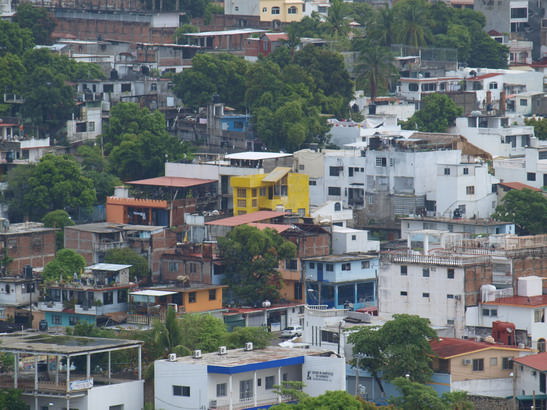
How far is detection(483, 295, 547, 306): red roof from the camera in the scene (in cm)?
6781

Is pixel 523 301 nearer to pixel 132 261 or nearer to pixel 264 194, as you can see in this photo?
pixel 132 261

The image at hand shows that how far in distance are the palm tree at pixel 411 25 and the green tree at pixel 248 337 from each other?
5423 cm

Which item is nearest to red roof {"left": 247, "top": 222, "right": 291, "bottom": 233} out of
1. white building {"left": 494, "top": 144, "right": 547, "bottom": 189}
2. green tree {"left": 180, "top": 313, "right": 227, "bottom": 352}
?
green tree {"left": 180, "top": 313, "right": 227, "bottom": 352}

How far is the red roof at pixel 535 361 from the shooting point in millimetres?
62831

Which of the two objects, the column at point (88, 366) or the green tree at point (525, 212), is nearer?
the column at point (88, 366)

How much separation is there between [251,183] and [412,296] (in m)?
19.6

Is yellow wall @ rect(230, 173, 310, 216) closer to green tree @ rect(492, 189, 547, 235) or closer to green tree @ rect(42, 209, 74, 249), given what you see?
green tree @ rect(42, 209, 74, 249)

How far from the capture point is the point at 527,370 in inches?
2494

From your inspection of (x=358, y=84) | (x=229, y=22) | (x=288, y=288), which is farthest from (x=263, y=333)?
(x=229, y=22)

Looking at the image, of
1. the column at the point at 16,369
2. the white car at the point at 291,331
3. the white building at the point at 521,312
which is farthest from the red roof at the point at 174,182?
the column at the point at 16,369

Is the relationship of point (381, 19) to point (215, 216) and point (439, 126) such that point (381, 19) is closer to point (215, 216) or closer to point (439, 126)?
point (439, 126)

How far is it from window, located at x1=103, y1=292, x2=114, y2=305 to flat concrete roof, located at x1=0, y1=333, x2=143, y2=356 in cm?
1090

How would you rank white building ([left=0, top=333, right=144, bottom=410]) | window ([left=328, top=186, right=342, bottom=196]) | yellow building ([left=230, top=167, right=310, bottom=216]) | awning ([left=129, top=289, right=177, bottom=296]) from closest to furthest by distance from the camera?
white building ([left=0, top=333, right=144, bottom=410])
awning ([left=129, top=289, right=177, bottom=296])
yellow building ([left=230, top=167, right=310, bottom=216])
window ([left=328, top=186, right=342, bottom=196])

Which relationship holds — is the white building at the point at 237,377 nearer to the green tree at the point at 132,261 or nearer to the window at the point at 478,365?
the window at the point at 478,365
